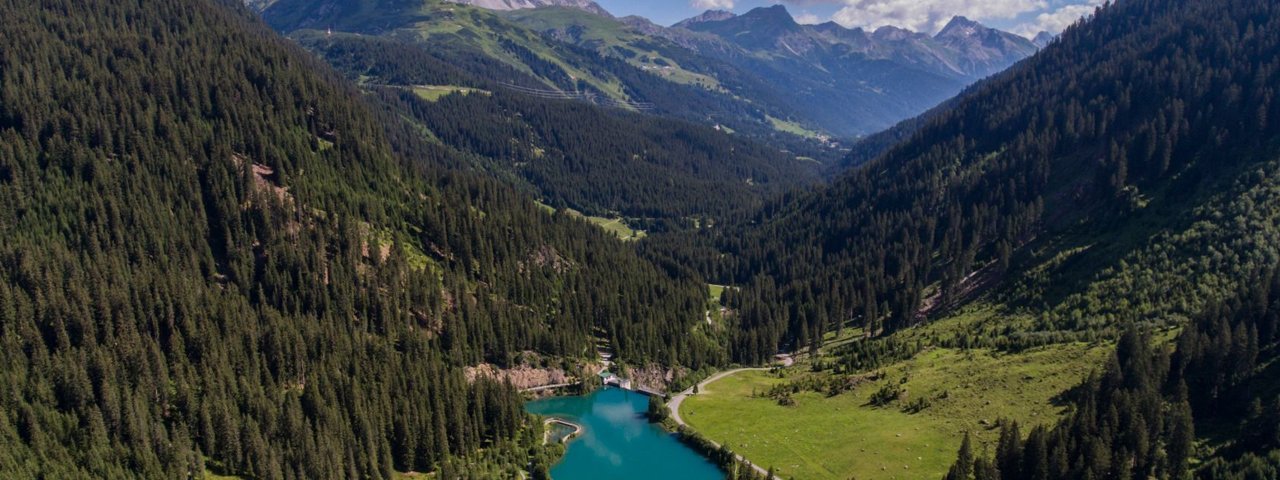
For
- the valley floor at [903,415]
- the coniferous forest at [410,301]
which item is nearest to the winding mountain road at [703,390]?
the valley floor at [903,415]

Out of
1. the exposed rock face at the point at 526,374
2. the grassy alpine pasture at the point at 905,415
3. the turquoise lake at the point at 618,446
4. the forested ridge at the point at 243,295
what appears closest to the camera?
the forested ridge at the point at 243,295

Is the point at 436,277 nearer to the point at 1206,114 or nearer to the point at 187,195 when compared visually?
the point at 187,195

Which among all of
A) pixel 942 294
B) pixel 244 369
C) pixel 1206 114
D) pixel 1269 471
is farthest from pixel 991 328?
pixel 244 369

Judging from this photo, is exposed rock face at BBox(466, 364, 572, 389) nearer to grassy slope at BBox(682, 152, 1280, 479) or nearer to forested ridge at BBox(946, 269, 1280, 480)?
grassy slope at BBox(682, 152, 1280, 479)

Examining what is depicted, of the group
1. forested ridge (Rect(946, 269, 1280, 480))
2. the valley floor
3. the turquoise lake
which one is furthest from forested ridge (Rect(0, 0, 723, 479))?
forested ridge (Rect(946, 269, 1280, 480))

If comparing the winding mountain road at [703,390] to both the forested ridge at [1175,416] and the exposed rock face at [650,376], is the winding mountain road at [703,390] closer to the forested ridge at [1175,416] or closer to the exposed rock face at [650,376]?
the exposed rock face at [650,376]
